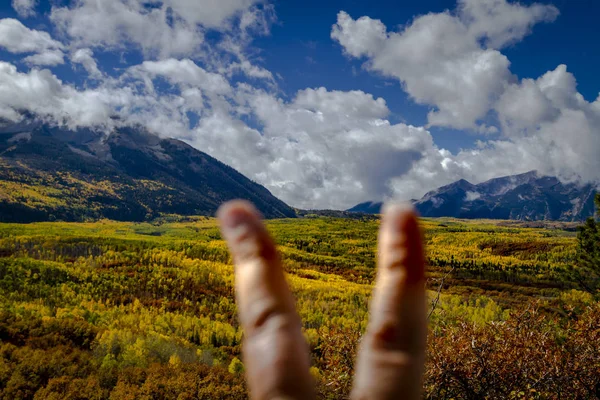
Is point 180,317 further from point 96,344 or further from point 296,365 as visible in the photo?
point 296,365

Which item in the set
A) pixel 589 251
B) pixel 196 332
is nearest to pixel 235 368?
pixel 196 332

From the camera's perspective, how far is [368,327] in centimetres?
68

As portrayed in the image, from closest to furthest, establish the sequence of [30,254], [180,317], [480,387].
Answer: [480,387]
[180,317]
[30,254]

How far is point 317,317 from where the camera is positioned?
29.1 meters

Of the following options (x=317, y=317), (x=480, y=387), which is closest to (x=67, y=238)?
(x=317, y=317)

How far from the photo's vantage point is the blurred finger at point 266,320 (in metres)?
0.64

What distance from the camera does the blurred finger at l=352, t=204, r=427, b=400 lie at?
0.65 meters

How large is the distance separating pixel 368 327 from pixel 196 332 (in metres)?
26.5

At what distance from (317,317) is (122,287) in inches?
831

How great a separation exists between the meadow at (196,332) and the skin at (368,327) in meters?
0.08

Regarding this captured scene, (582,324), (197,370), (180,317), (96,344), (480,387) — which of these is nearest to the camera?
(480,387)

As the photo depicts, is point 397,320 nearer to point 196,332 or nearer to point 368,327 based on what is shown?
point 368,327

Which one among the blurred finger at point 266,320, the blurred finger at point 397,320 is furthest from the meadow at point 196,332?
the blurred finger at point 266,320

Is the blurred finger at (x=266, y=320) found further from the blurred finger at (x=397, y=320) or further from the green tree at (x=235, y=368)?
the green tree at (x=235, y=368)
